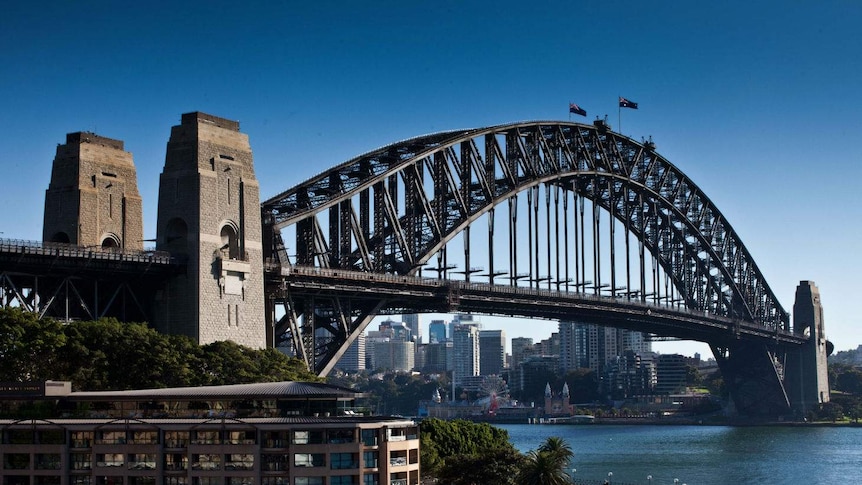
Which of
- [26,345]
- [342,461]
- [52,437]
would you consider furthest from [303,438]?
[26,345]

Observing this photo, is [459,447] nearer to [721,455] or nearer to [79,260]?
[79,260]

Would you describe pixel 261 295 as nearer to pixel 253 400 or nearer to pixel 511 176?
pixel 253 400

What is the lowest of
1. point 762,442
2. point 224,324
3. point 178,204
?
point 762,442

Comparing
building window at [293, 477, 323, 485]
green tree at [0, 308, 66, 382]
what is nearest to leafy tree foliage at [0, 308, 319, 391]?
green tree at [0, 308, 66, 382]

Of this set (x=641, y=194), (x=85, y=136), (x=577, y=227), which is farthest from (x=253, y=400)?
(x=641, y=194)

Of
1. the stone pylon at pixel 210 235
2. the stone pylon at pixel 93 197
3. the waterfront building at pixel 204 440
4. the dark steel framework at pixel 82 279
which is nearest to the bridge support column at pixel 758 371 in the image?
the stone pylon at pixel 210 235

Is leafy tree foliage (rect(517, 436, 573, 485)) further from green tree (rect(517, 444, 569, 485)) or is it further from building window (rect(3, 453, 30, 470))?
building window (rect(3, 453, 30, 470))

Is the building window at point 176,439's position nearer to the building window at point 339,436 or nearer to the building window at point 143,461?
the building window at point 143,461

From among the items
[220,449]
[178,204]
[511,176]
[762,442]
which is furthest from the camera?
[762,442]
